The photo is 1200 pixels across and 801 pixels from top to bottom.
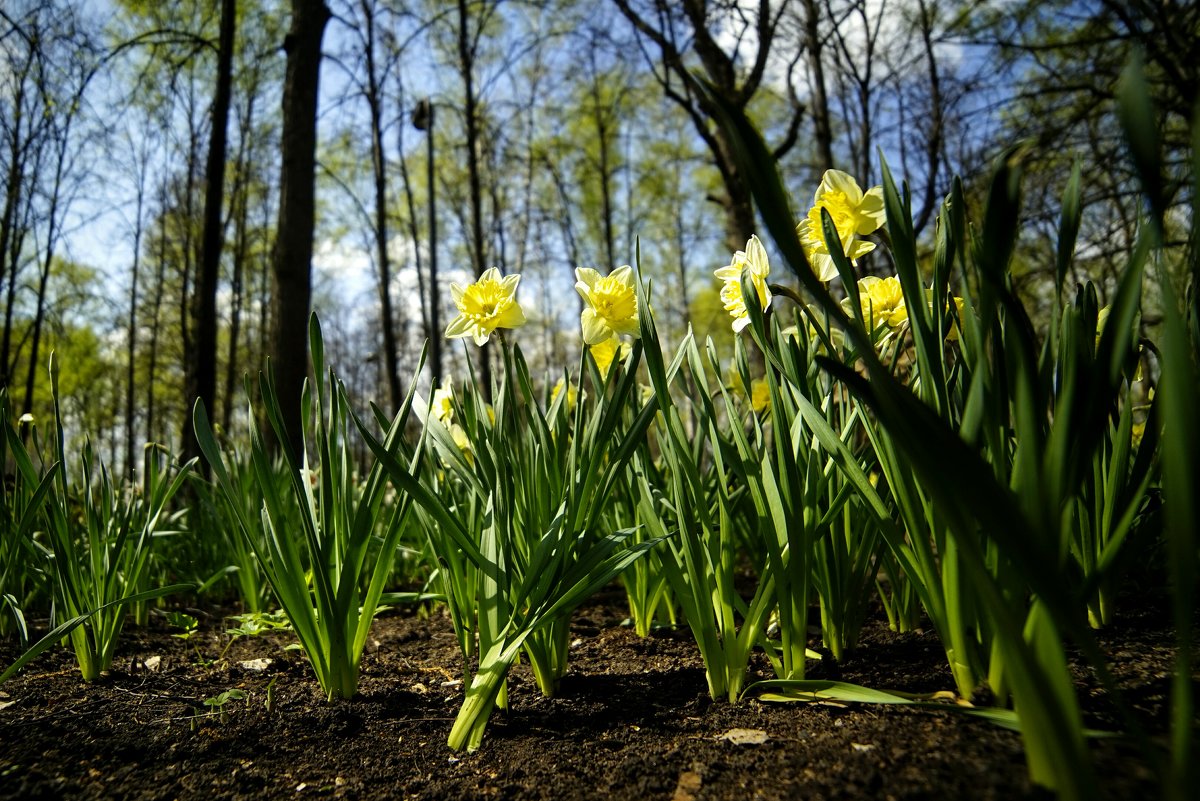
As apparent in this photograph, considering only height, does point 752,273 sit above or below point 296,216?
below

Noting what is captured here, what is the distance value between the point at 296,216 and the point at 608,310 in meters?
3.82

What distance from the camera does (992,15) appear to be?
6324 mm

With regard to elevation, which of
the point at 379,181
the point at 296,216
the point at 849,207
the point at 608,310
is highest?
the point at 379,181

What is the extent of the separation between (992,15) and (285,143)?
6.53 meters

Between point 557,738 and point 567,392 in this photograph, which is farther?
point 567,392

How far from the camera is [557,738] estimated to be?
1107 millimetres

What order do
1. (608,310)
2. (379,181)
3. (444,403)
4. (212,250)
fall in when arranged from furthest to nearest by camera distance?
1. (379,181)
2. (212,250)
3. (444,403)
4. (608,310)

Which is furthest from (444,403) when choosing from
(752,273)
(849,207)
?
(849,207)

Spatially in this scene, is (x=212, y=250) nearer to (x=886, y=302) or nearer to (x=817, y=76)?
(x=886, y=302)

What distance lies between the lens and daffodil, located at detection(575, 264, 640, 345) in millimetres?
1357

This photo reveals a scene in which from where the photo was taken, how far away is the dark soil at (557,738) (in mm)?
779

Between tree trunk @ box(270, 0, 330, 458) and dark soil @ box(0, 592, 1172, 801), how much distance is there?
2872mm

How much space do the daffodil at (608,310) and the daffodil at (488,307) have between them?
0.56 feet

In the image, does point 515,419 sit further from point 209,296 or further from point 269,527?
point 209,296
